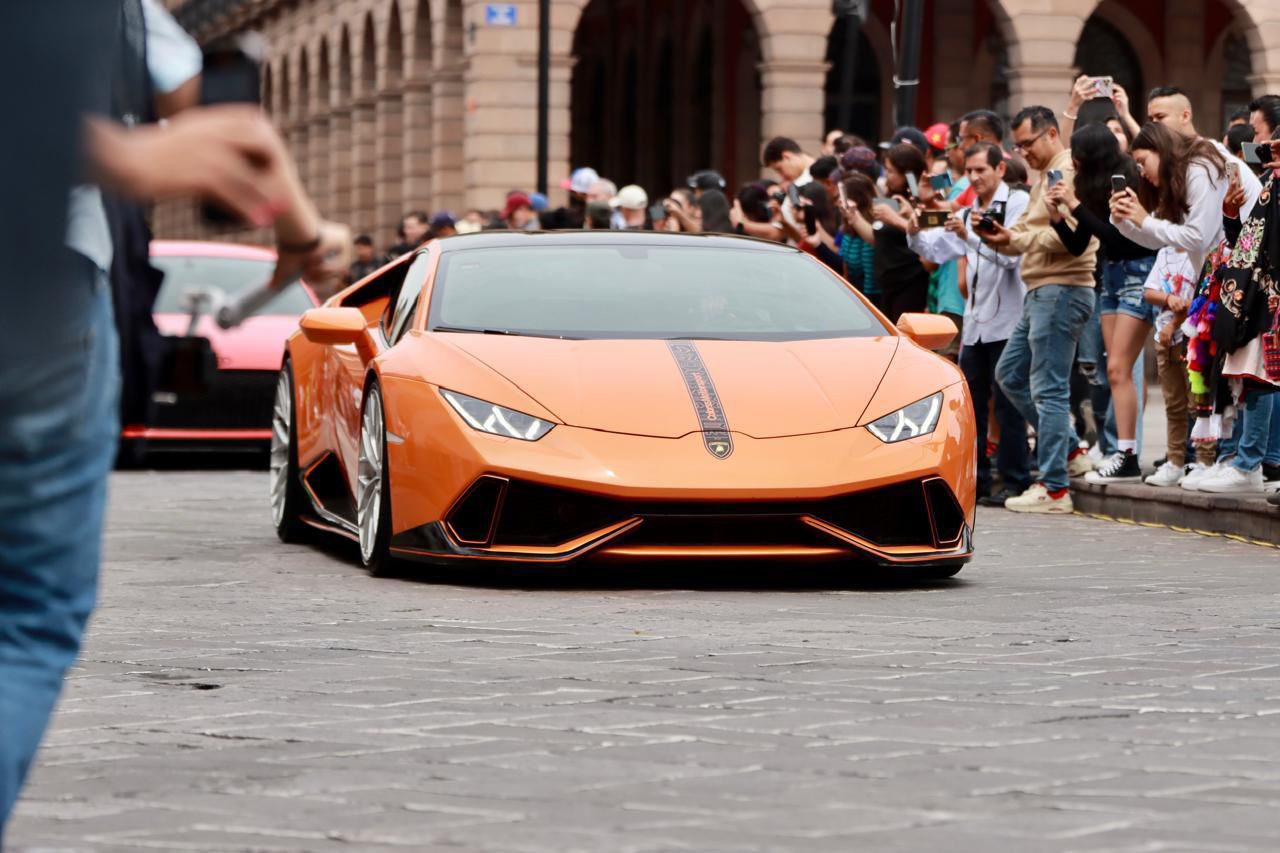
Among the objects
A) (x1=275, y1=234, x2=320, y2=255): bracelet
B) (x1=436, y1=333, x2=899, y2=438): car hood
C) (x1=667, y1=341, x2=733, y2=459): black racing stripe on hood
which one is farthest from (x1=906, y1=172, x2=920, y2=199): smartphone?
(x1=275, y1=234, x2=320, y2=255): bracelet

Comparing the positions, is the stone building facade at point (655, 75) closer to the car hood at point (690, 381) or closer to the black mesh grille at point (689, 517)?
the car hood at point (690, 381)

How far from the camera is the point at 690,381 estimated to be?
28.0ft

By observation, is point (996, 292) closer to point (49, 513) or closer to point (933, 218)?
point (933, 218)

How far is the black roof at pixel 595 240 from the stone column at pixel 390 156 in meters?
33.0

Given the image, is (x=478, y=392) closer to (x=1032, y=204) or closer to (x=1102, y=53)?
(x=1032, y=204)

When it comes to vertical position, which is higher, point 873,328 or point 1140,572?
point 873,328

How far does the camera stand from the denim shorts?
500 inches

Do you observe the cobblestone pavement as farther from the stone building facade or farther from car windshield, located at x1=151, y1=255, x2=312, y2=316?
the stone building facade

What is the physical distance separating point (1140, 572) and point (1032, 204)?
3.45 meters

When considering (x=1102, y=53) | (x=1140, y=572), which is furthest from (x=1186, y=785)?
(x=1102, y=53)

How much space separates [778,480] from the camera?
8.19m

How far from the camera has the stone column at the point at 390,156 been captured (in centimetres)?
4291

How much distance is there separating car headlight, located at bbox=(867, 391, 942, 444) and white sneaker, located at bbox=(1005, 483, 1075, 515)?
3.76 m

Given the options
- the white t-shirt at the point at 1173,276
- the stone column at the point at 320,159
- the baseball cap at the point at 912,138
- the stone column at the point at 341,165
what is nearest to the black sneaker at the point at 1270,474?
the white t-shirt at the point at 1173,276
